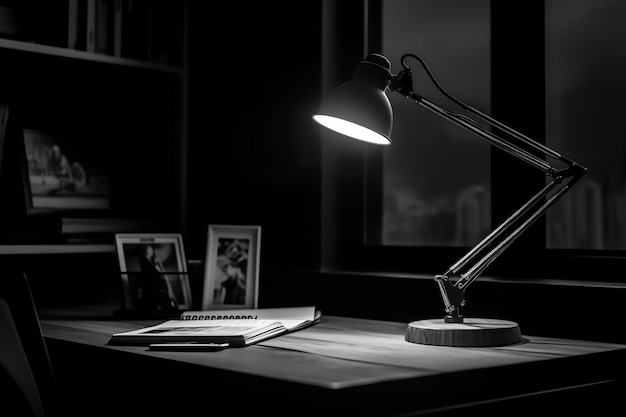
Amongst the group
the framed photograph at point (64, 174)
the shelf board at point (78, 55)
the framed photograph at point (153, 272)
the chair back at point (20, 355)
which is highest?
the shelf board at point (78, 55)

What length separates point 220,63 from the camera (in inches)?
100

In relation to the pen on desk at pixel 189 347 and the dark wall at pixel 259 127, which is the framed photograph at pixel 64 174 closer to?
the dark wall at pixel 259 127

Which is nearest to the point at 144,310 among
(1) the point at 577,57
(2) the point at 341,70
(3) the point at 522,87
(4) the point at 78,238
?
(4) the point at 78,238

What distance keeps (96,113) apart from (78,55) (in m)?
0.35

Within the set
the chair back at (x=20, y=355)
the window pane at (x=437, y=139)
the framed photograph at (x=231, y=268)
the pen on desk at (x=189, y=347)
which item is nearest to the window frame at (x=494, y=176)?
the window pane at (x=437, y=139)

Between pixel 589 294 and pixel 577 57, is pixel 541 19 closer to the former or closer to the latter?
pixel 577 57

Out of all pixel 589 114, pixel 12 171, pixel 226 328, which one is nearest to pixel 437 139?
pixel 589 114

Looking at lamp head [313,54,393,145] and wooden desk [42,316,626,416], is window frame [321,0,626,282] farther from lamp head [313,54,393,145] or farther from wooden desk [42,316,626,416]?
lamp head [313,54,393,145]

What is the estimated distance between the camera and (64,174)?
241cm

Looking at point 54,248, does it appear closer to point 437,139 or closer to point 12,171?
point 12,171

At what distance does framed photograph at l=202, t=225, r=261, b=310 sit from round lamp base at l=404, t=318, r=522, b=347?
643mm

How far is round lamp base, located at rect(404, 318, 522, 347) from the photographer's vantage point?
150cm

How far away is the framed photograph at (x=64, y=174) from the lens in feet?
7.69

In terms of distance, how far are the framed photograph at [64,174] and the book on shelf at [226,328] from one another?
59 cm
